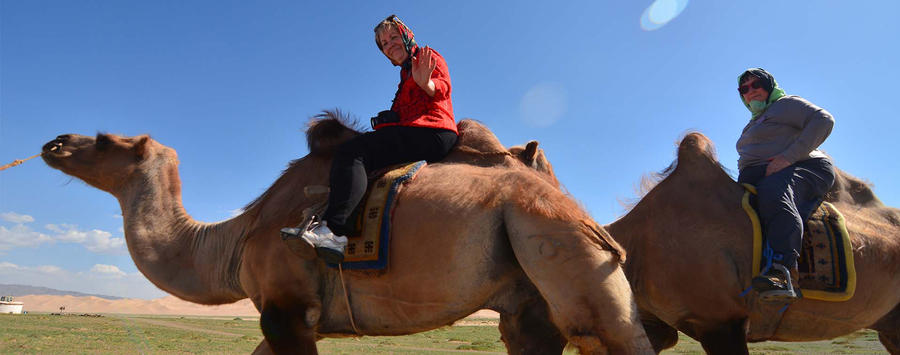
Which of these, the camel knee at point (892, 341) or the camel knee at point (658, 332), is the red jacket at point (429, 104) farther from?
the camel knee at point (892, 341)

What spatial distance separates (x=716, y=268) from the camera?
13.4ft

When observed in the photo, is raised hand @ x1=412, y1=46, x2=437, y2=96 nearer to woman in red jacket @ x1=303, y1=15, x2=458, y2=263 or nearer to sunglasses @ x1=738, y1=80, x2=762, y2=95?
woman in red jacket @ x1=303, y1=15, x2=458, y2=263

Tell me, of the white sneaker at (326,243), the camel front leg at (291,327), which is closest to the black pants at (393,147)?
the white sneaker at (326,243)

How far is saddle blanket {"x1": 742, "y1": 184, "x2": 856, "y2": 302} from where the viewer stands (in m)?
4.09

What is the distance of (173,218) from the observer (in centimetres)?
400

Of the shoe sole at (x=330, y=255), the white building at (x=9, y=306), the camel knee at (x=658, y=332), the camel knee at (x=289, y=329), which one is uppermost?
the white building at (x=9, y=306)

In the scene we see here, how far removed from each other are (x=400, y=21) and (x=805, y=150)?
11.6ft

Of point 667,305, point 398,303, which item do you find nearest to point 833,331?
point 667,305

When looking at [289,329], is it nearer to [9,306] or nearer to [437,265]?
[437,265]

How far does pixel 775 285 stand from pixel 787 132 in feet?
5.78

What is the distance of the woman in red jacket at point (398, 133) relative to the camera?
292 cm

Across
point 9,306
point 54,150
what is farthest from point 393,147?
point 9,306

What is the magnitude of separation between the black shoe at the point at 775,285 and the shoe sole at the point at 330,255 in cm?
291

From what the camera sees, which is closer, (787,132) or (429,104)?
(429,104)
